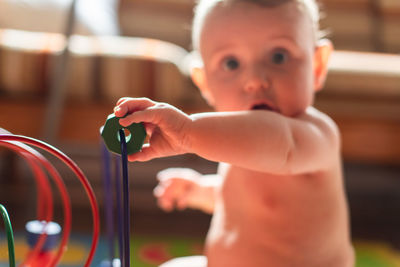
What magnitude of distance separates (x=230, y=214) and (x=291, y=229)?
3.4 inches

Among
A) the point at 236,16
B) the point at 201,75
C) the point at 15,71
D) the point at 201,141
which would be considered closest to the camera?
the point at 201,141

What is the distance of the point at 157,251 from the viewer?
36.7 inches

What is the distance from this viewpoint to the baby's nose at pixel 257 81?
1.67 feet

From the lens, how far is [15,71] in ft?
3.15

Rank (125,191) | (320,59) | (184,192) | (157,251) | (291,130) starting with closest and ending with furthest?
(125,191)
(291,130)
(320,59)
(184,192)
(157,251)

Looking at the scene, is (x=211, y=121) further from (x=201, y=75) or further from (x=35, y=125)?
(x=35, y=125)

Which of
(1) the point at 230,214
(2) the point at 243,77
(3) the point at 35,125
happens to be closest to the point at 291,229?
(1) the point at 230,214

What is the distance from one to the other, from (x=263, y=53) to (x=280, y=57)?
22 millimetres

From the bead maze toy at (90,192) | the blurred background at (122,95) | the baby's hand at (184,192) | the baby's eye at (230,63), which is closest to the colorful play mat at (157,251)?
the blurred background at (122,95)

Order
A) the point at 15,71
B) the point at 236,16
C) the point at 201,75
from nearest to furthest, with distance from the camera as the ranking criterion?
1. the point at 236,16
2. the point at 201,75
3. the point at 15,71

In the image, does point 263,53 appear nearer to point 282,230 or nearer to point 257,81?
point 257,81

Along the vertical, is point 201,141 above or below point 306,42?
below

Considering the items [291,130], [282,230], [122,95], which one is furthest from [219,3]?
[122,95]

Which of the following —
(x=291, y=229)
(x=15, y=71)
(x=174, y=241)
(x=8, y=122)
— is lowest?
(x=174, y=241)
